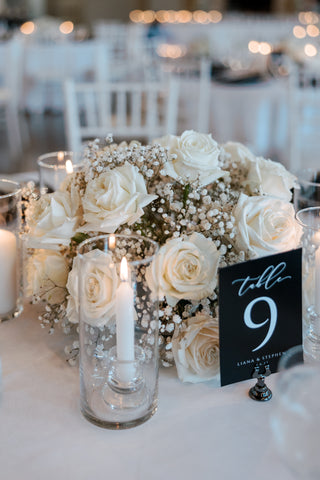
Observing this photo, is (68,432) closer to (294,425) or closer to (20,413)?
(20,413)

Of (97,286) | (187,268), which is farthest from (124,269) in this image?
(187,268)

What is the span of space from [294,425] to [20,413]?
18.2 inches

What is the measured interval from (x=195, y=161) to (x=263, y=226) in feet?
0.55

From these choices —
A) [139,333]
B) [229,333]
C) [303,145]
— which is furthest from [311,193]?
[303,145]

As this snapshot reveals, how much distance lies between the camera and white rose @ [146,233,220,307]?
916 mm

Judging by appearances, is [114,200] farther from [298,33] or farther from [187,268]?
[298,33]

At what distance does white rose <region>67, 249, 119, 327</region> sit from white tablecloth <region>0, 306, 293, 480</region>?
163 millimetres

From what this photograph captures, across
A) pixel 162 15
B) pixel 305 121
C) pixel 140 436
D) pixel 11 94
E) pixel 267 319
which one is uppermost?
pixel 162 15

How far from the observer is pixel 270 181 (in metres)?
1.10

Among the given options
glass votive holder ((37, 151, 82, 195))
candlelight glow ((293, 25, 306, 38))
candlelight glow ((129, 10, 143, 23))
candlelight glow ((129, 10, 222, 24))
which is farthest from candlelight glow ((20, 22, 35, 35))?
glass votive holder ((37, 151, 82, 195))

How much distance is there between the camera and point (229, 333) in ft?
2.97

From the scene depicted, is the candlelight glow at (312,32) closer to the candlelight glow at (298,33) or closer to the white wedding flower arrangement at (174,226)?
the candlelight glow at (298,33)

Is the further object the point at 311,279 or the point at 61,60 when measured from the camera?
the point at 61,60

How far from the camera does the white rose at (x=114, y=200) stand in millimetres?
948
